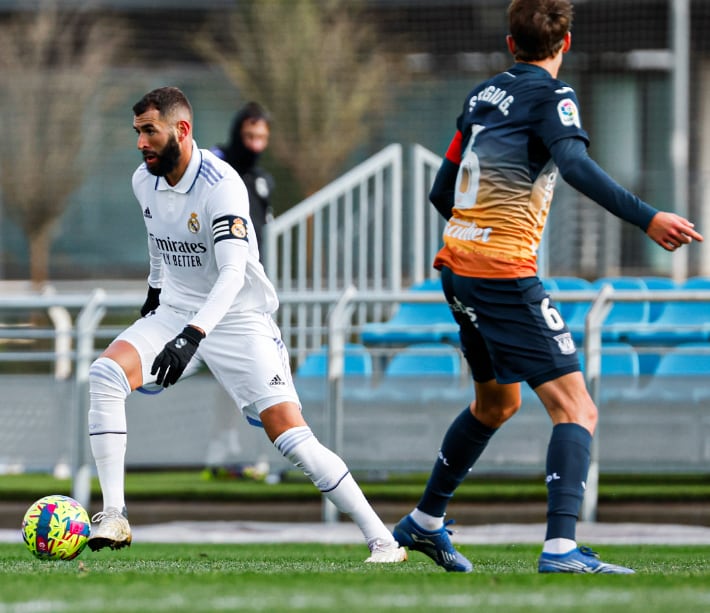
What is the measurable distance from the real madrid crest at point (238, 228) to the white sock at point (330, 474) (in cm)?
85

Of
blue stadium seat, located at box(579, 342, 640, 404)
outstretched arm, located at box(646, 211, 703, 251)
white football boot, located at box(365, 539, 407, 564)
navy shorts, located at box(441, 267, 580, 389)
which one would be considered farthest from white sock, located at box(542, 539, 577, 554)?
blue stadium seat, located at box(579, 342, 640, 404)

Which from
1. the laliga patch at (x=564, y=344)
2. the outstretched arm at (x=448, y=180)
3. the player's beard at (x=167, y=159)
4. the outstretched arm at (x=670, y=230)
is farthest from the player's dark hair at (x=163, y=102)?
the outstretched arm at (x=670, y=230)

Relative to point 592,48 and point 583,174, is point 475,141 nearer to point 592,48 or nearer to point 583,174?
point 583,174

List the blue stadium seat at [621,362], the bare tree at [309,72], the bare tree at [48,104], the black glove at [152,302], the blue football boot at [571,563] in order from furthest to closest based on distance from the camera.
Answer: the bare tree at [48,104], the bare tree at [309,72], the blue stadium seat at [621,362], the black glove at [152,302], the blue football boot at [571,563]

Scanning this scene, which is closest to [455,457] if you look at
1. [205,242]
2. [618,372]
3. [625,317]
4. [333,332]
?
[205,242]

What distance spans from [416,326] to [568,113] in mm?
5167

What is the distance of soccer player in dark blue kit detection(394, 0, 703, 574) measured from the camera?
5.32 m

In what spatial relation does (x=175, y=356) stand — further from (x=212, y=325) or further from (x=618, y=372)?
(x=618, y=372)

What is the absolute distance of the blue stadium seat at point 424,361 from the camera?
10.2 metres

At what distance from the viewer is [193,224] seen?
6.19 metres

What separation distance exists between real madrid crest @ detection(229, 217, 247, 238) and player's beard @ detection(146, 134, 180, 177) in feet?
1.34

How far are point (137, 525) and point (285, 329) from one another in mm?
1906

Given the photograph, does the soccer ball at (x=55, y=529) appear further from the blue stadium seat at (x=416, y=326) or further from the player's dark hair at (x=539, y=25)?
the blue stadium seat at (x=416, y=326)

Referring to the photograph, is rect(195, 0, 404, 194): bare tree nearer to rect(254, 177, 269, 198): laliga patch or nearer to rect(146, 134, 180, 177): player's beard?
rect(254, 177, 269, 198): laliga patch
